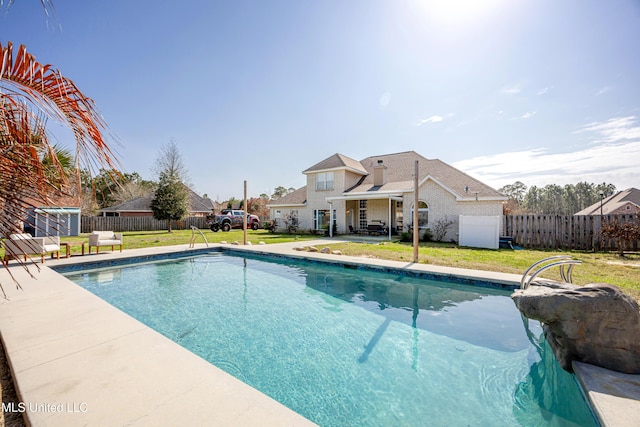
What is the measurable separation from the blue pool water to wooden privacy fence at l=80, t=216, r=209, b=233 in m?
19.7

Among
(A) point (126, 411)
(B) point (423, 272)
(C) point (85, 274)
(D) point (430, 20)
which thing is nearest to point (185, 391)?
(A) point (126, 411)

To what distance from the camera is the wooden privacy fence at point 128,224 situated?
2341 centimetres

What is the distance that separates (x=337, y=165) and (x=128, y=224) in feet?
65.8

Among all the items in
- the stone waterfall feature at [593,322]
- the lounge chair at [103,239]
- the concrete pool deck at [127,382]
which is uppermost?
the lounge chair at [103,239]

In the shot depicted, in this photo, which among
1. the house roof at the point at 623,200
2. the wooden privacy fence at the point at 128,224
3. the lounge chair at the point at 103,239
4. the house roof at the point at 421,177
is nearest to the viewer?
the lounge chair at the point at 103,239

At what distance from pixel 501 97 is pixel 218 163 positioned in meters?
19.5

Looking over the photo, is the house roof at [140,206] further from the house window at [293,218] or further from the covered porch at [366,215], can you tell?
the covered porch at [366,215]

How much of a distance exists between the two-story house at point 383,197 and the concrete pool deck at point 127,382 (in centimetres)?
1368

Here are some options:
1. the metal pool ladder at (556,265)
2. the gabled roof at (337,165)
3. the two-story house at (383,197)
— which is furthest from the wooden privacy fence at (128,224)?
the metal pool ladder at (556,265)

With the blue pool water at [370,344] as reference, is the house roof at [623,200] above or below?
above

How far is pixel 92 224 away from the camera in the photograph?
2347cm

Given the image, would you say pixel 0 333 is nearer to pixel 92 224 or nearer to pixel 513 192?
pixel 92 224

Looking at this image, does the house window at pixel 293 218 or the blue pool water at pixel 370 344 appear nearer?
the blue pool water at pixel 370 344

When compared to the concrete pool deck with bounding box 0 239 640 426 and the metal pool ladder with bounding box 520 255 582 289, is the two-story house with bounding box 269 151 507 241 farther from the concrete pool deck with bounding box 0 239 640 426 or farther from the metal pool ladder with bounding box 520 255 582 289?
the concrete pool deck with bounding box 0 239 640 426
